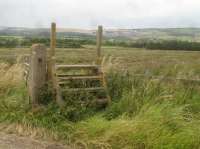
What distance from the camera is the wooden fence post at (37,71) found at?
869 cm

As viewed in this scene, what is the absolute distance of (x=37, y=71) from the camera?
8.79 metres

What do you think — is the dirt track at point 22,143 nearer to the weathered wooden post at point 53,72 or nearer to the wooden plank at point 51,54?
the weathered wooden post at point 53,72


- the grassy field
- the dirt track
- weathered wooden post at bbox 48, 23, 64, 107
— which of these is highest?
weathered wooden post at bbox 48, 23, 64, 107

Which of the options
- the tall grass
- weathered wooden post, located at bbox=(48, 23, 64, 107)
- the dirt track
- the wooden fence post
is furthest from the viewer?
the wooden fence post

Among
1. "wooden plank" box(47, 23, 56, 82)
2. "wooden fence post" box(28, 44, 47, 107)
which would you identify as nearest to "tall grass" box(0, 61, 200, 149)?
"wooden fence post" box(28, 44, 47, 107)

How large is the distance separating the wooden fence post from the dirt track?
1.42m

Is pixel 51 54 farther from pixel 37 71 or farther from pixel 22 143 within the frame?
pixel 22 143

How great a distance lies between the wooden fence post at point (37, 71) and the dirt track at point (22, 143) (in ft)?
4.67

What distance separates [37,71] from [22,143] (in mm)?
2063

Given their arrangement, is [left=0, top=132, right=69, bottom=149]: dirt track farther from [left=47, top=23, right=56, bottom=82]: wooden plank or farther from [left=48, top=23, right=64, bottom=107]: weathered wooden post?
[left=47, top=23, right=56, bottom=82]: wooden plank

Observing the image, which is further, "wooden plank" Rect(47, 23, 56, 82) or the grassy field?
"wooden plank" Rect(47, 23, 56, 82)

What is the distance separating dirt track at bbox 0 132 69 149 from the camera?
272 inches

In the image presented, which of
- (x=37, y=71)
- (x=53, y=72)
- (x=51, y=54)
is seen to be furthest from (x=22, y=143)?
(x=51, y=54)

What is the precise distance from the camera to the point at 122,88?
351 inches
